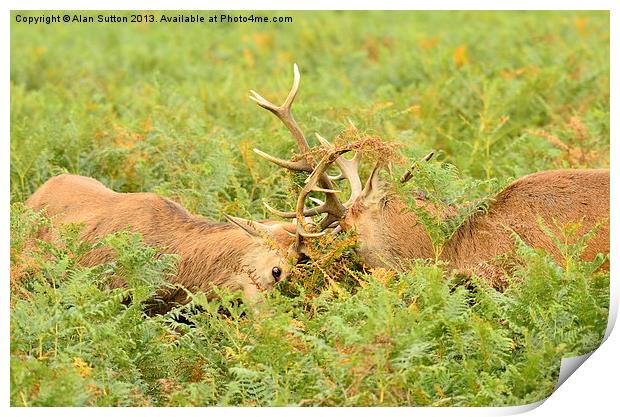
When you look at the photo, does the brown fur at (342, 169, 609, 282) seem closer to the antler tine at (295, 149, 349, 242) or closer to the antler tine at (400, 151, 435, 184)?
the antler tine at (400, 151, 435, 184)

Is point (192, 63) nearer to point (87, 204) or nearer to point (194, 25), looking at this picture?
point (194, 25)

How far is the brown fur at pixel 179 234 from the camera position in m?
8.05

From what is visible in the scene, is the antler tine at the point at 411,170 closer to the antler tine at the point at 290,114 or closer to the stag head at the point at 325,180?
the stag head at the point at 325,180

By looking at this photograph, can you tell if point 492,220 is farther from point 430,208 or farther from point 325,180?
point 325,180

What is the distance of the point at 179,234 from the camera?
8.60 meters

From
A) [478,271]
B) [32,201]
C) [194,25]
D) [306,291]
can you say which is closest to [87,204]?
[32,201]

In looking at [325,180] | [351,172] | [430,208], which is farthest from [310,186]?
[430,208]

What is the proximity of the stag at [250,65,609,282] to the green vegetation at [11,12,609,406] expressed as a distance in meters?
0.17

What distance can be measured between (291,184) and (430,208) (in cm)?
103

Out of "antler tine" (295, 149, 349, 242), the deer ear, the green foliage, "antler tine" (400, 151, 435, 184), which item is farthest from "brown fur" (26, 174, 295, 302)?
"antler tine" (400, 151, 435, 184)

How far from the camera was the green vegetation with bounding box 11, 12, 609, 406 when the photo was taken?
629 centimetres

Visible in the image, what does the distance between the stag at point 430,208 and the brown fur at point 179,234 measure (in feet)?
1.47

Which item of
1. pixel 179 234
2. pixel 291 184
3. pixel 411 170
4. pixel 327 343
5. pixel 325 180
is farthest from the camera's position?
pixel 179 234

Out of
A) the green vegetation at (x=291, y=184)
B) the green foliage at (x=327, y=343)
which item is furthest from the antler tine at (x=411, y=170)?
the green foliage at (x=327, y=343)
